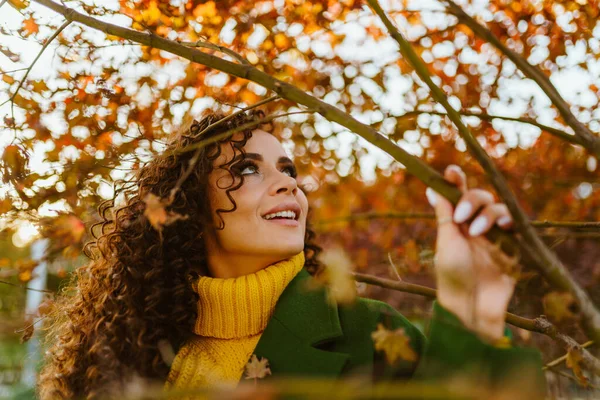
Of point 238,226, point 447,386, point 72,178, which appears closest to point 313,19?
point 238,226

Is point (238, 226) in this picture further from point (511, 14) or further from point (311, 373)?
point (511, 14)

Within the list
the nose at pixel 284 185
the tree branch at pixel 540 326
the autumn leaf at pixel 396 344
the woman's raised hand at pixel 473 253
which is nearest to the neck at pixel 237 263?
the nose at pixel 284 185

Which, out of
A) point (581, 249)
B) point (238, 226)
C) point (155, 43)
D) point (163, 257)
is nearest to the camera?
point (155, 43)

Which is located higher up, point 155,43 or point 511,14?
point 511,14

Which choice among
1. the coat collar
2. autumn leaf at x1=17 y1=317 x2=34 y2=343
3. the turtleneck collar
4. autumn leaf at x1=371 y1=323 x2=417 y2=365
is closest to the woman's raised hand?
autumn leaf at x1=371 y1=323 x2=417 y2=365

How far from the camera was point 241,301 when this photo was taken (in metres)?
2.58

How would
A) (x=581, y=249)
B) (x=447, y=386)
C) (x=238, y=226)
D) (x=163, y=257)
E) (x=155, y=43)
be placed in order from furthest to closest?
1. (x=581, y=249)
2. (x=163, y=257)
3. (x=238, y=226)
4. (x=155, y=43)
5. (x=447, y=386)

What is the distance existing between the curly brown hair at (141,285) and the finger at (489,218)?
4.62ft

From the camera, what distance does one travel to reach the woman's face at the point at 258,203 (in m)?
2.54

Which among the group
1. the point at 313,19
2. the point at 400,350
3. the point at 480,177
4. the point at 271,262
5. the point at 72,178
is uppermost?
the point at 313,19

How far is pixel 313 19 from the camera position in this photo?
345 centimetres

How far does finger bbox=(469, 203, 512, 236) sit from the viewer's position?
1.33 m

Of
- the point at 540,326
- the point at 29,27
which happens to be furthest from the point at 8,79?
the point at 540,326

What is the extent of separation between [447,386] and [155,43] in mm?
1349
